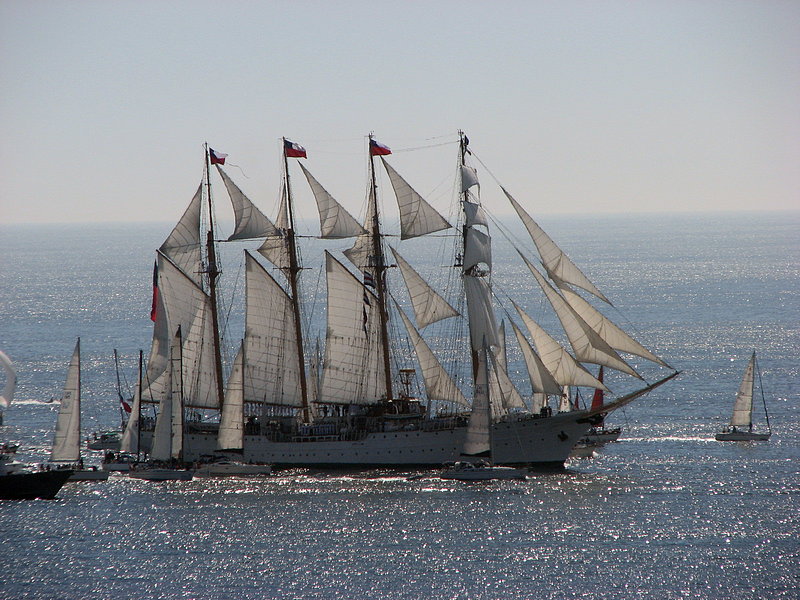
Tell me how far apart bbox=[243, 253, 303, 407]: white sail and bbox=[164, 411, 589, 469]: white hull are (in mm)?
3413

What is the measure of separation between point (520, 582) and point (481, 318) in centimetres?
2430

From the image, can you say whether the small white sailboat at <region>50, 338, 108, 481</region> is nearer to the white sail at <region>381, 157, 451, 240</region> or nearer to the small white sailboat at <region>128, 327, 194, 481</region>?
the small white sailboat at <region>128, 327, 194, 481</region>

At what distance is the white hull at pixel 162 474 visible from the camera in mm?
67062

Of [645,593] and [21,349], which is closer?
[645,593]

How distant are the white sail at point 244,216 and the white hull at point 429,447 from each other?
12903 mm

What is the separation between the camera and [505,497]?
200ft

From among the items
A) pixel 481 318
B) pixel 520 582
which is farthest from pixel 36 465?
pixel 520 582

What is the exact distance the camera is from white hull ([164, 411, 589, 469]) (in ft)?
224

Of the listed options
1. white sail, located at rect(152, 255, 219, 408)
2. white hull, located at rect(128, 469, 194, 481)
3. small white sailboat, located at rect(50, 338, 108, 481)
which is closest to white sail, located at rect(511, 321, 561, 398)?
white sail, located at rect(152, 255, 219, 408)

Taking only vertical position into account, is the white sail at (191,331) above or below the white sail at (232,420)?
above

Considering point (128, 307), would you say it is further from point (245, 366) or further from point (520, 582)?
point (520, 582)

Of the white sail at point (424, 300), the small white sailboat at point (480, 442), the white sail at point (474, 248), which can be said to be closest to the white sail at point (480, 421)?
the small white sailboat at point (480, 442)

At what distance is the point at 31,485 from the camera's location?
62.7 metres

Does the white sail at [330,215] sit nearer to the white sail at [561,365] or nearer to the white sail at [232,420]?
the white sail at [232,420]
